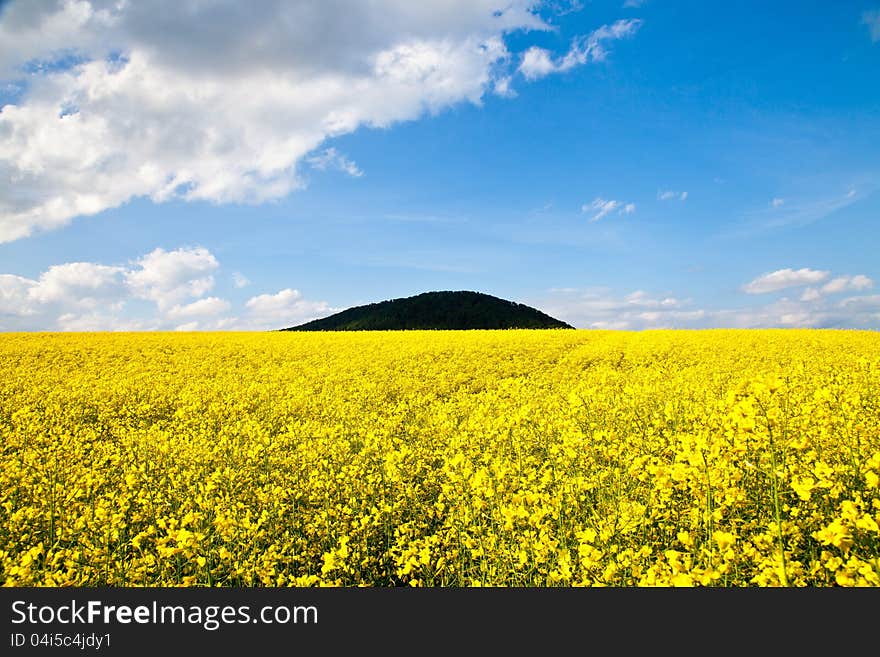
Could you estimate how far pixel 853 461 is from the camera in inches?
197

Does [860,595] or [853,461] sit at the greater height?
[853,461]

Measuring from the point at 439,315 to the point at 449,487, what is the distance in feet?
257

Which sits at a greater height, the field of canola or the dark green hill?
the dark green hill

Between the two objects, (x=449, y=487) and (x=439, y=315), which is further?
(x=439, y=315)

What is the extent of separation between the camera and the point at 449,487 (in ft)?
19.2

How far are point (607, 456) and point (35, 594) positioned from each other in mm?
5518

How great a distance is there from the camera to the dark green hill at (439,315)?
78812 millimetres

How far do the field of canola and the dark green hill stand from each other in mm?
62006

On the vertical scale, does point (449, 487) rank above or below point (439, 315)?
below

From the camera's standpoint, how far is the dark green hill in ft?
259

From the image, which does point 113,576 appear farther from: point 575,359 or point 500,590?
point 575,359

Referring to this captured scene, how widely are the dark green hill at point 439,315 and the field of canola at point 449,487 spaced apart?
203 feet

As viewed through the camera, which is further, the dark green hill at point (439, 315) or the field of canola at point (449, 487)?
the dark green hill at point (439, 315)

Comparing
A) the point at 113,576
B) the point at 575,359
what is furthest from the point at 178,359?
the point at 113,576
